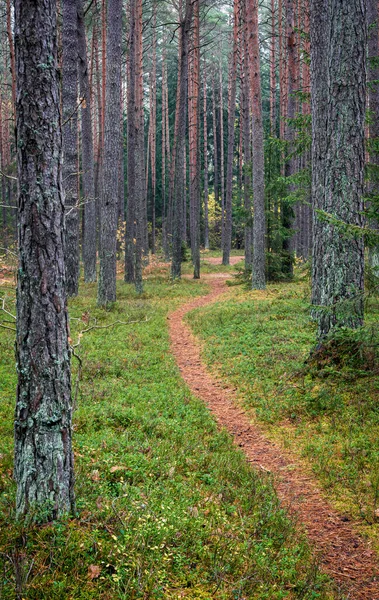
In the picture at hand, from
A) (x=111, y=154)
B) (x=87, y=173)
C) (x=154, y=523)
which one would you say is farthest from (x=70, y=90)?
(x=154, y=523)

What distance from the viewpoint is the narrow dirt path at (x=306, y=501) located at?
3.95m

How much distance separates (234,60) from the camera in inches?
1122

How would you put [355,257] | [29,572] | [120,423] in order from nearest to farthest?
[29,572] < [120,423] < [355,257]

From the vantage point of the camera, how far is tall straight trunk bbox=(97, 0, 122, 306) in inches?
573

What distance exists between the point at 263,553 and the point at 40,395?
219 cm

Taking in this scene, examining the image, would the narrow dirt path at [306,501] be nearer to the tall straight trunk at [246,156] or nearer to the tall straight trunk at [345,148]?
the tall straight trunk at [345,148]

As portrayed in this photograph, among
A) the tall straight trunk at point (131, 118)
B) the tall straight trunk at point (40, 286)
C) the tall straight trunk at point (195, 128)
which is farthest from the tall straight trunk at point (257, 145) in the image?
the tall straight trunk at point (40, 286)

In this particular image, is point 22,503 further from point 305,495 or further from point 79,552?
point 305,495

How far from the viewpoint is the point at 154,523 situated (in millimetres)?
3758

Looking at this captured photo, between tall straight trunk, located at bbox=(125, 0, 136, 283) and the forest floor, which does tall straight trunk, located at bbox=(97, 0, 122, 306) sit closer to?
the forest floor

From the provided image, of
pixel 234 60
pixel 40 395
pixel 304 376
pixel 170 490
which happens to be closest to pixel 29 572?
pixel 40 395

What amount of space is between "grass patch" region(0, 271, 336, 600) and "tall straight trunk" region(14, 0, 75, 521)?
37 centimetres

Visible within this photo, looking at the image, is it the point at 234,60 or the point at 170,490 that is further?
the point at 234,60

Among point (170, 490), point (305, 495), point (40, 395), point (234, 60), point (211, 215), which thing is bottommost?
point (305, 495)
